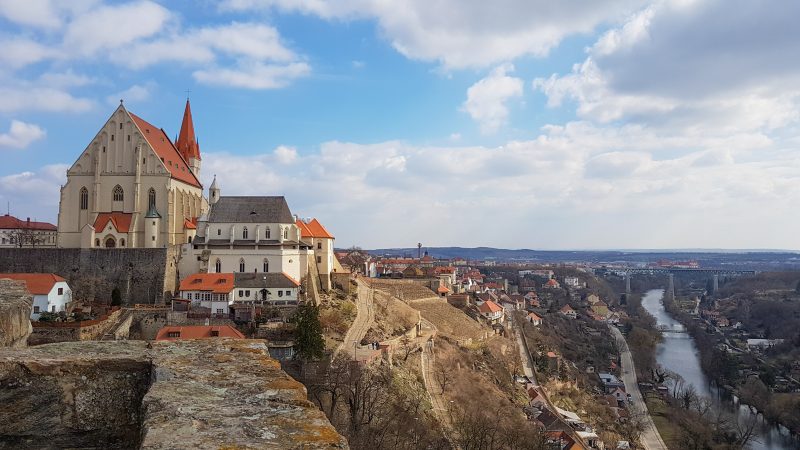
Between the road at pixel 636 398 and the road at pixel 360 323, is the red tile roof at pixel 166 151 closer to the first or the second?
the road at pixel 360 323

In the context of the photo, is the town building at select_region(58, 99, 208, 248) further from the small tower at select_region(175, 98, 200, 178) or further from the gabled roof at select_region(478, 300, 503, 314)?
the gabled roof at select_region(478, 300, 503, 314)

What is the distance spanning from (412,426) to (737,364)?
7431cm

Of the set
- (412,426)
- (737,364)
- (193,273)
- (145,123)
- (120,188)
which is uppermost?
(145,123)

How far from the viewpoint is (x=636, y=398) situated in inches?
2717

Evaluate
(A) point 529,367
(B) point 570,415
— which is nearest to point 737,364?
(A) point 529,367

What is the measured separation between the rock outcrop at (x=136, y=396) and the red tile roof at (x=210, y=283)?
3659 centimetres

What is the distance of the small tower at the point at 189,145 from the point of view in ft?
197

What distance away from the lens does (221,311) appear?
40750 mm

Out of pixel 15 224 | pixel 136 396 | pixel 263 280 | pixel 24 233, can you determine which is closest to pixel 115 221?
pixel 263 280

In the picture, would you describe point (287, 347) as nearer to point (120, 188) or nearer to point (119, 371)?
point (120, 188)

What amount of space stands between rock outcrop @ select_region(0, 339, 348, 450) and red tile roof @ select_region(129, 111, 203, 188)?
46517mm

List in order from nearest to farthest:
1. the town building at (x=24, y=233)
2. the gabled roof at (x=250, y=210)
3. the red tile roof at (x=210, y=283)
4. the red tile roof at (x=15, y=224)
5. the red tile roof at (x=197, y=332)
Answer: the red tile roof at (x=197, y=332) < the red tile roof at (x=210, y=283) < the gabled roof at (x=250, y=210) < the town building at (x=24, y=233) < the red tile roof at (x=15, y=224)

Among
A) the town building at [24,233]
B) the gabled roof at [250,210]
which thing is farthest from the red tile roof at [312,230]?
the town building at [24,233]

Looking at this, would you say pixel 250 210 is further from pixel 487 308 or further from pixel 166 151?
pixel 487 308
